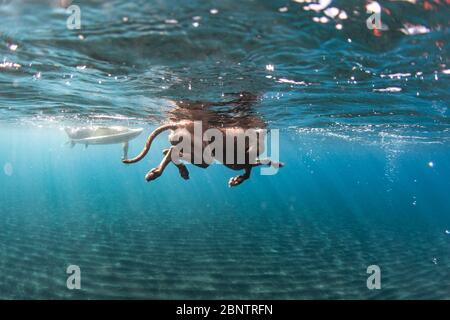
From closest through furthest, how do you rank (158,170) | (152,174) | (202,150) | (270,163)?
(152,174)
(158,170)
(270,163)
(202,150)

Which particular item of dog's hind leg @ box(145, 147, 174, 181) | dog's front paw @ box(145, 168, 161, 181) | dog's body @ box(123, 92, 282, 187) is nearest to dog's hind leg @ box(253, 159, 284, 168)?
dog's body @ box(123, 92, 282, 187)

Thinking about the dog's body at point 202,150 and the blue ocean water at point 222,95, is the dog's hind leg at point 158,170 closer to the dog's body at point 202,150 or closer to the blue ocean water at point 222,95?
the dog's body at point 202,150

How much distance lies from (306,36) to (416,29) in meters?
2.21

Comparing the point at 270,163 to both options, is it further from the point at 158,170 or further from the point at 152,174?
the point at 152,174

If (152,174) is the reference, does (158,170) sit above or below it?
above

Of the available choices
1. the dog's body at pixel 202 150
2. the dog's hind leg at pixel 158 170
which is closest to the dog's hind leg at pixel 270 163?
the dog's body at pixel 202 150

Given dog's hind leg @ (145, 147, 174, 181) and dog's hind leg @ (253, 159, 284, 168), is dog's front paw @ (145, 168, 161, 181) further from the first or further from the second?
dog's hind leg @ (253, 159, 284, 168)

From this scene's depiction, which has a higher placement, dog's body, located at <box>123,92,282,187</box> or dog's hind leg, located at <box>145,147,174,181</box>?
dog's body, located at <box>123,92,282,187</box>

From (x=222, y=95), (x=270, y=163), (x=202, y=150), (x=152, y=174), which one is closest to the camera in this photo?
(x=152, y=174)

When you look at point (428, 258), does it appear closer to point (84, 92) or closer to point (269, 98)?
point (269, 98)

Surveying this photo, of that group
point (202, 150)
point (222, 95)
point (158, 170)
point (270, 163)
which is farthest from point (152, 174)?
point (222, 95)

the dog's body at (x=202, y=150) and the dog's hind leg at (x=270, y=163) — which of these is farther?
the dog's hind leg at (x=270, y=163)

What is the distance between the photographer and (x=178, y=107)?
14.9 meters

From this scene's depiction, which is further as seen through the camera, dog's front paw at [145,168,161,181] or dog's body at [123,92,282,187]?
dog's body at [123,92,282,187]
